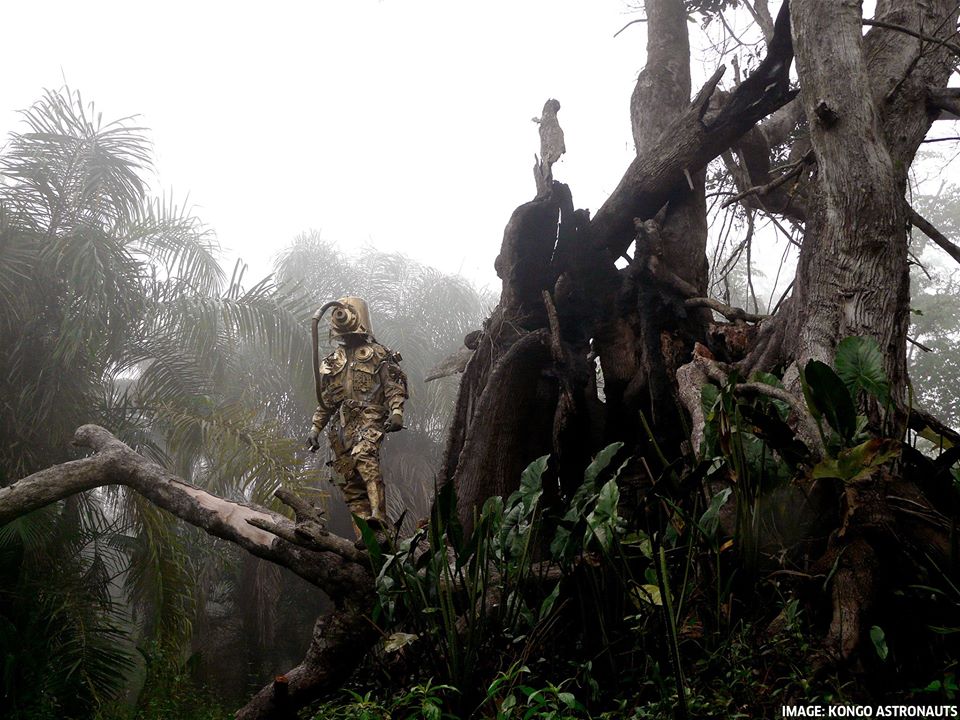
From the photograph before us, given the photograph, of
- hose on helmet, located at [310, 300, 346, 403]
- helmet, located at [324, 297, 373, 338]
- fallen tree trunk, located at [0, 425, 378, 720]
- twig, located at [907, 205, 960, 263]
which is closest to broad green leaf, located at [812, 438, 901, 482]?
fallen tree trunk, located at [0, 425, 378, 720]

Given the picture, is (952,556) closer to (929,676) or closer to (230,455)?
(929,676)

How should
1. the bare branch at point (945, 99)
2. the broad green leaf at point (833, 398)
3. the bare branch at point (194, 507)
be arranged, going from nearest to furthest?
the broad green leaf at point (833, 398), the bare branch at point (194, 507), the bare branch at point (945, 99)

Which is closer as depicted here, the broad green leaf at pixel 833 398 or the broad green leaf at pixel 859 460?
the broad green leaf at pixel 859 460

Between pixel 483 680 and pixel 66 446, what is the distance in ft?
Answer: 19.7

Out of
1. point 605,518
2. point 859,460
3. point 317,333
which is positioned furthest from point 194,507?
point 859,460

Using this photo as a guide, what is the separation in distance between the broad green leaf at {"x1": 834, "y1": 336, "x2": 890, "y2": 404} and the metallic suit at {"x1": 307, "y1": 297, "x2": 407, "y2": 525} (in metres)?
3.04

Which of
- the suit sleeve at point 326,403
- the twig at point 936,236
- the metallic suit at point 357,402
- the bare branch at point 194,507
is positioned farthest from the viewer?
the suit sleeve at point 326,403

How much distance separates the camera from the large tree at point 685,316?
9.12ft

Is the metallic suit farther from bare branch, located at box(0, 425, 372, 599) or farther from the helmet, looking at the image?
bare branch, located at box(0, 425, 372, 599)

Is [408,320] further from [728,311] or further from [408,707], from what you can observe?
[408,707]

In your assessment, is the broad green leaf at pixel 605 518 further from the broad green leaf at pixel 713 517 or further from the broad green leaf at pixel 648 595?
the broad green leaf at pixel 713 517

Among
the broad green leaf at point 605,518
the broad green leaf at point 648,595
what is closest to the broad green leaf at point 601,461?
the broad green leaf at point 605,518

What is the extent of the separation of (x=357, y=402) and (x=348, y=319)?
23.8 inches

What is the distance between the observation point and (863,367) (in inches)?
101
